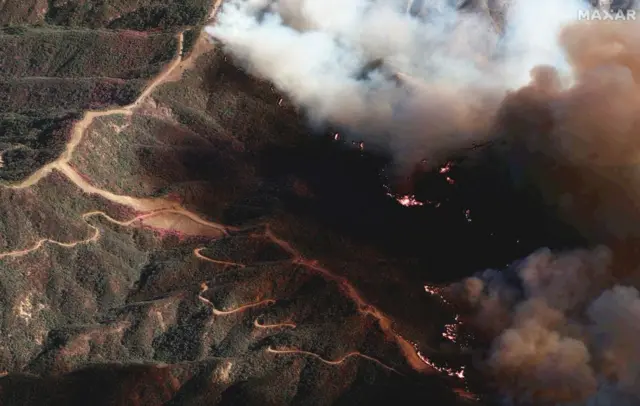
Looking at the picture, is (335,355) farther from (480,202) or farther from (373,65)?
(373,65)

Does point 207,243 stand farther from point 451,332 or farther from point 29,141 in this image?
point 451,332

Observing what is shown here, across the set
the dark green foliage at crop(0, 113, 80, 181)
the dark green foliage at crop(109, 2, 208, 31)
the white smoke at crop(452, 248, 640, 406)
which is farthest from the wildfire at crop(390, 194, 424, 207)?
the dark green foliage at crop(109, 2, 208, 31)

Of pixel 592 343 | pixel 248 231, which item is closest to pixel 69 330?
pixel 248 231

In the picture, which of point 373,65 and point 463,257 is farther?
point 373,65

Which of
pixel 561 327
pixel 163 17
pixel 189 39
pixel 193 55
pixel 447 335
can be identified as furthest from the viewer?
pixel 163 17

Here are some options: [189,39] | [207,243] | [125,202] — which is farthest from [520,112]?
[189,39]

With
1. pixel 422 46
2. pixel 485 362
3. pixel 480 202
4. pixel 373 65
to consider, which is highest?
pixel 422 46

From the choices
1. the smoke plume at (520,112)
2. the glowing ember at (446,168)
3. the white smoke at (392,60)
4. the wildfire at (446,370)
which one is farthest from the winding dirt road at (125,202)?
the wildfire at (446,370)
